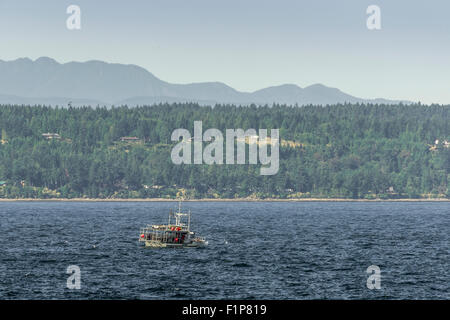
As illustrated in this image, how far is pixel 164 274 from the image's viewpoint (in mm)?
96688

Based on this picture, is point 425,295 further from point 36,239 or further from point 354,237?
point 36,239
